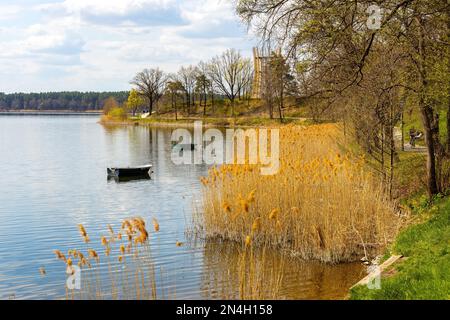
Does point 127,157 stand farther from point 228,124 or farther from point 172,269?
point 228,124

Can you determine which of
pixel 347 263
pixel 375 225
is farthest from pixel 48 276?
pixel 375 225

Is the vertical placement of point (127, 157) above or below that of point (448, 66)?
below

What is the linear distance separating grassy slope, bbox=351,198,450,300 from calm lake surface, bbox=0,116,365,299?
1.31 m

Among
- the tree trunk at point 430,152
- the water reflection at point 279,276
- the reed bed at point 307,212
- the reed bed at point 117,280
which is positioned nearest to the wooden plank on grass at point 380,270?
the water reflection at point 279,276

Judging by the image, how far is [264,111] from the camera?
8581 cm

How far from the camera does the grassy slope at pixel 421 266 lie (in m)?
7.91

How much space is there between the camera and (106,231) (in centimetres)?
1620

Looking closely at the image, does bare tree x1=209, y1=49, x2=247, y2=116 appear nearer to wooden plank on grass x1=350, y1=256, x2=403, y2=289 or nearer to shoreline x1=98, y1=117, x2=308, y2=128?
shoreline x1=98, y1=117, x2=308, y2=128

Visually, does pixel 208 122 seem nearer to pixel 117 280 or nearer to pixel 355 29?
pixel 355 29

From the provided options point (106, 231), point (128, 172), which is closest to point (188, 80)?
point (128, 172)

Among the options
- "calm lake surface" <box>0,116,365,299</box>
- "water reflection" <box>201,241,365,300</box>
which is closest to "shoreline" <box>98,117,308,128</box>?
"calm lake surface" <box>0,116,365,299</box>

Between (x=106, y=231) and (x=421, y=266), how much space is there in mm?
9560

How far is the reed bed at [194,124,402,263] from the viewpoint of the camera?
12359 millimetres

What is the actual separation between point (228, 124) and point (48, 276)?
2706 inches
